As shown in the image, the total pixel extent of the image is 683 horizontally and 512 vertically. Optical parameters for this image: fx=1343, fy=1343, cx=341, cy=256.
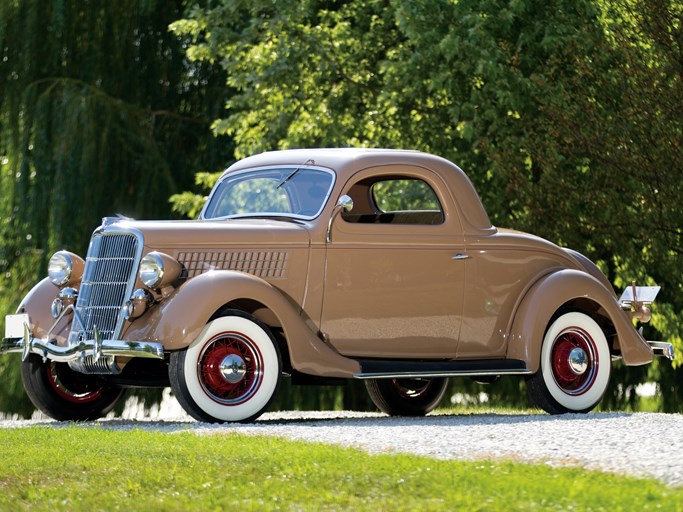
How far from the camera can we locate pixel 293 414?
43.2 feet

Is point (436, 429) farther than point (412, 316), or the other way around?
point (412, 316)

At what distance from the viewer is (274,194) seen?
36.2 feet

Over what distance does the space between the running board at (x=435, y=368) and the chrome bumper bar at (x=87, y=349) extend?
1.67 m

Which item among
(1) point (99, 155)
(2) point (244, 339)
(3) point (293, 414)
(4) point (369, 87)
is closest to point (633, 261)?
(4) point (369, 87)

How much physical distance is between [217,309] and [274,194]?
5.37ft

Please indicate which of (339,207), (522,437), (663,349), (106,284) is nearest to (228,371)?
(106,284)

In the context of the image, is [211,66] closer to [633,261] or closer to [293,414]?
[633,261]

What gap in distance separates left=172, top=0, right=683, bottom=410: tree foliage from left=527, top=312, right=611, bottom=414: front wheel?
613cm

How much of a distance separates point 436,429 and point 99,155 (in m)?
11.8

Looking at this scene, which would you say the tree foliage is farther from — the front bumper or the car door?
the front bumper

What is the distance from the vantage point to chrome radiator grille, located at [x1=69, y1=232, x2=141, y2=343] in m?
10.0

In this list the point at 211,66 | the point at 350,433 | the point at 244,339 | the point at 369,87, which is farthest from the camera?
the point at 211,66

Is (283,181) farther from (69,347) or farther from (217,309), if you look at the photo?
(69,347)

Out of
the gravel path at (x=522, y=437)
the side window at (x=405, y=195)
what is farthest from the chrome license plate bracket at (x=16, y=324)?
the side window at (x=405, y=195)
